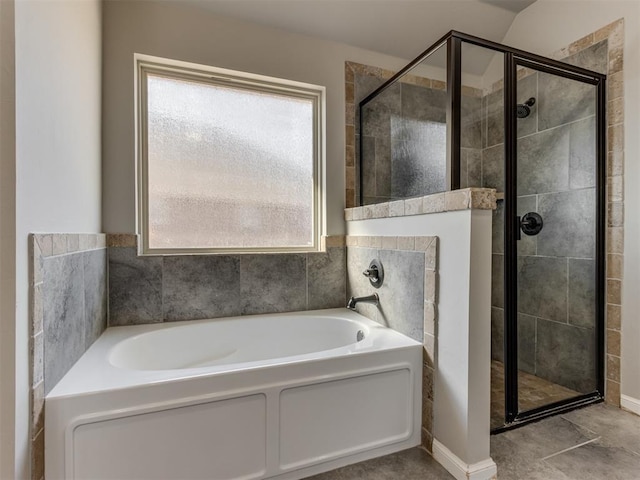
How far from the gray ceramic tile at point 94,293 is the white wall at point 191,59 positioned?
0.27 meters

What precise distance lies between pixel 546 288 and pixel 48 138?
2715 mm

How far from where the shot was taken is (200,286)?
2.14m

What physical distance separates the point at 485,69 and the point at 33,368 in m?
2.42

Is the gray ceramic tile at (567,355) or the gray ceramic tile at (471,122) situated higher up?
the gray ceramic tile at (471,122)

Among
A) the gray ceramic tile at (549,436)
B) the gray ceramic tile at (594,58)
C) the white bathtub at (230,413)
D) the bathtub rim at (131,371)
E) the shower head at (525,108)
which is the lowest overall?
the gray ceramic tile at (549,436)

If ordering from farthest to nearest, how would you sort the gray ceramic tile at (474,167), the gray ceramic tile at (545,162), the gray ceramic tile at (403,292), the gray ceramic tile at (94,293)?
the gray ceramic tile at (545,162) → the gray ceramic tile at (474,167) → the gray ceramic tile at (403,292) → the gray ceramic tile at (94,293)

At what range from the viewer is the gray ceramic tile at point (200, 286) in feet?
6.84

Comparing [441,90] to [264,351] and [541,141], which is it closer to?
[541,141]

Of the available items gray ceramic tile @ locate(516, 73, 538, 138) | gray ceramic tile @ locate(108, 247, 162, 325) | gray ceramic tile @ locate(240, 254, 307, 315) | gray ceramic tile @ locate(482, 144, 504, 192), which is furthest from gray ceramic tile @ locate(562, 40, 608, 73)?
gray ceramic tile @ locate(108, 247, 162, 325)

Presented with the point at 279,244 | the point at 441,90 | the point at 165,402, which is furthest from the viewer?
the point at 279,244

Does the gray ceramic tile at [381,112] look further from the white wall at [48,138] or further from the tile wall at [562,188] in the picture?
the white wall at [48,138]

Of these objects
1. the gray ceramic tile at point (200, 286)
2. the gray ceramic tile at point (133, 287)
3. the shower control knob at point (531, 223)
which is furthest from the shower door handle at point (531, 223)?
the gray ceramic tile at point (133, 287)

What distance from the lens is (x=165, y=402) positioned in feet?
4.07

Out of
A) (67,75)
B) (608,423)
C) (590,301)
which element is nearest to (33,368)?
(67,75)
